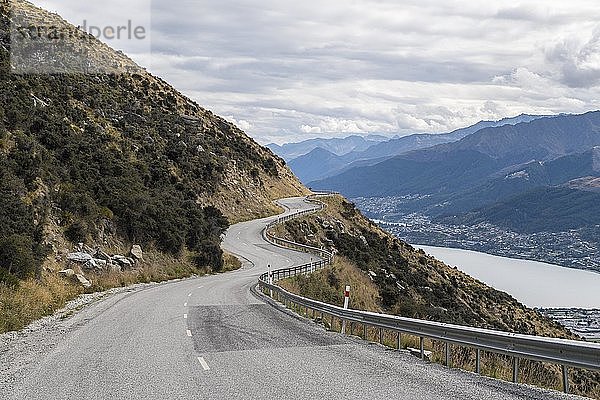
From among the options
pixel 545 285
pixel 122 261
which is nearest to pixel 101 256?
pixel 122 261

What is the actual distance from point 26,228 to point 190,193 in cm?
2939

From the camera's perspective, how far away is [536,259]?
19925cm

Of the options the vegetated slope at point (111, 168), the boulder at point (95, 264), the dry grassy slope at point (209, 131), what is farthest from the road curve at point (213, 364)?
the dry grassy slope at point (209, 131)

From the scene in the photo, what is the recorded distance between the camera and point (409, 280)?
47469mm

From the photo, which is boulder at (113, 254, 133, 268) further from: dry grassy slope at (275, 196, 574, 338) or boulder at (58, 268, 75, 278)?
dry grassy slope at (275, 196, 574, 338)

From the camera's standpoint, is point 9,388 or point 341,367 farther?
point 341,367

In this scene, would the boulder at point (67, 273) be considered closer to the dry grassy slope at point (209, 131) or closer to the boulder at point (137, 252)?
the boulder at point (137, 252)

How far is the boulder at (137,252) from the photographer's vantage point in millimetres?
34594

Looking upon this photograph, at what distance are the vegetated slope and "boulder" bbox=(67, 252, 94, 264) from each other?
386 mm

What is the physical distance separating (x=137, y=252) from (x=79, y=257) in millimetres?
5833

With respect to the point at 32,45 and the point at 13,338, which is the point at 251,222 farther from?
the point at 13,338

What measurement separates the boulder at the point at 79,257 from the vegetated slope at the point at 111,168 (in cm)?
39

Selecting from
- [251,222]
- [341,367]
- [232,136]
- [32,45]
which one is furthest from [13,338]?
[232,136]

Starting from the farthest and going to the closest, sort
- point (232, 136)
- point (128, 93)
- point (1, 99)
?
point (232, 136)
point (128, 93)
point (1, 99)
